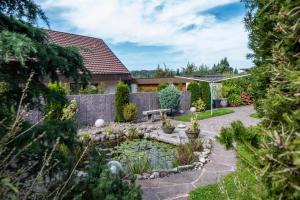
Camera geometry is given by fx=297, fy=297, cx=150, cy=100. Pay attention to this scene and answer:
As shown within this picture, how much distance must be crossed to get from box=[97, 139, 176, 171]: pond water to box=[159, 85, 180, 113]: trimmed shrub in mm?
5626

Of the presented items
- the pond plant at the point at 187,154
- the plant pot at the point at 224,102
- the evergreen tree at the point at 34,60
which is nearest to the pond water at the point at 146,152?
the pond plant at the point at 187,154

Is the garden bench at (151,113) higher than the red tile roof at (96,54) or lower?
lower

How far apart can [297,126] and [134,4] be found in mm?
11363

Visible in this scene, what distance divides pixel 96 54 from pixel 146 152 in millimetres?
12614

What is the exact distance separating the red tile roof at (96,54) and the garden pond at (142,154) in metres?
8.77

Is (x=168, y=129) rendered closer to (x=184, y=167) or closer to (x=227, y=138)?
(x=184, y=167)

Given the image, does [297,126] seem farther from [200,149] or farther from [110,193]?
[200,149]

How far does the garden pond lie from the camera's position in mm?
6841

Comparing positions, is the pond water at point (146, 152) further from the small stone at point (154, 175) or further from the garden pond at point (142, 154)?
the small stone at point (154, 175)

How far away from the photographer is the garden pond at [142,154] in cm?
684

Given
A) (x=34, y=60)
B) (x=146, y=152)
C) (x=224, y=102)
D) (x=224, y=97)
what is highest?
(x=34, y=60)

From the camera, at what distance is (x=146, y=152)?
9.23 m

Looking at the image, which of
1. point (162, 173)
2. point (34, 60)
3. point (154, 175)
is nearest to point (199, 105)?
point (162, 173)

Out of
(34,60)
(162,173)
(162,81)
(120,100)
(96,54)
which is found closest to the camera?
(34,60)
